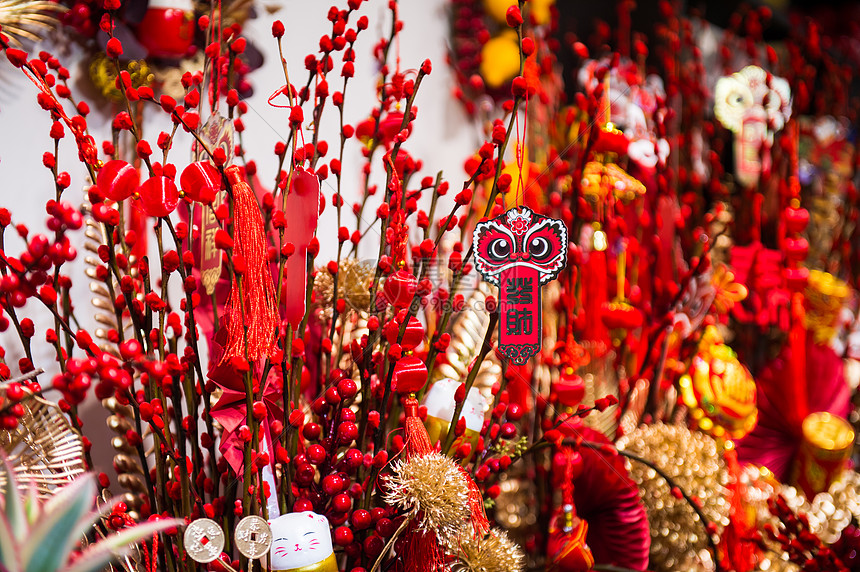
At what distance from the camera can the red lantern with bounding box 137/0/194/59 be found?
76 cm

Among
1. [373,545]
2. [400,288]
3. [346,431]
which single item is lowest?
[373,545]

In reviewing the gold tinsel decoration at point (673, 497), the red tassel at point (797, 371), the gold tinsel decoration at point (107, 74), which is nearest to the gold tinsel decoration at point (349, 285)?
the gold tinsel decoration at point (107, 74)

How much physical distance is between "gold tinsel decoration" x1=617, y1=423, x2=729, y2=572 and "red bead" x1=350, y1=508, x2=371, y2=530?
0.41 m

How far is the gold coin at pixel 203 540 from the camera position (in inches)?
20.6

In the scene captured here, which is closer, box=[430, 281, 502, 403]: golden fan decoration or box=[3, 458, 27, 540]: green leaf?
box=[3, 458, 27, 540]: green leaf

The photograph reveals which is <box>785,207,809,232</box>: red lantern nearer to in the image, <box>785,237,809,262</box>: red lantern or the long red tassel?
<box>785,237,809,262</box>: red lantern

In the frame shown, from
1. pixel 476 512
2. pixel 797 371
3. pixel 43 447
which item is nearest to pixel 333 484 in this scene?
pixel 476 512

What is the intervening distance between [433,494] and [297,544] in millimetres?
112

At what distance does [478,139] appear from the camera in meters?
1.12

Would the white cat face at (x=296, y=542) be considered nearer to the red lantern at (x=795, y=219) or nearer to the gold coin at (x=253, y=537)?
the gold coin at (x=253, y=537)

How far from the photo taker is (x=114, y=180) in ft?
1.79

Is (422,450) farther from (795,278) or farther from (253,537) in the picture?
(795,278)

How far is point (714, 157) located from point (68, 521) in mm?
1110

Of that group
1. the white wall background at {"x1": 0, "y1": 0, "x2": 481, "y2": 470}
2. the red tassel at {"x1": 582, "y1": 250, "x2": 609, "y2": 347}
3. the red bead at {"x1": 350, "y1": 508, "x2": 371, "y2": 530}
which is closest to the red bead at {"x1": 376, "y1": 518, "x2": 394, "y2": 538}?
the red bead at {"x1": 350, "y1": 508, "x2": 371, "y2": 530}
